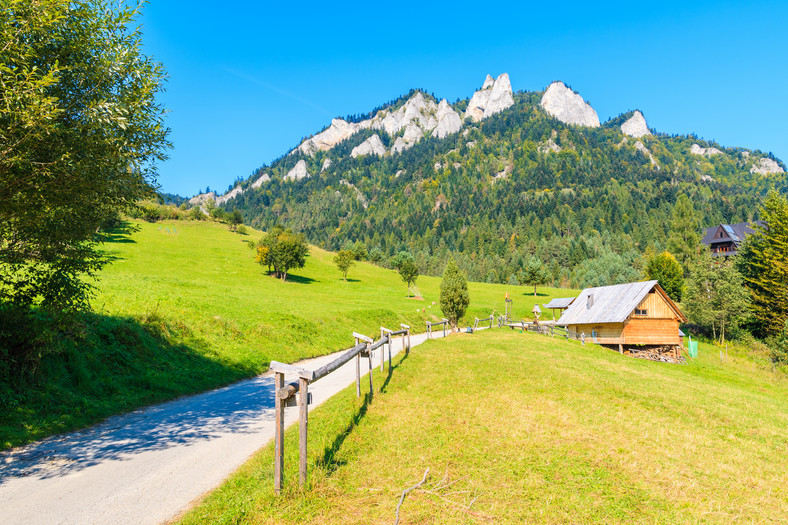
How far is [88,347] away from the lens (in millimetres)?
13836

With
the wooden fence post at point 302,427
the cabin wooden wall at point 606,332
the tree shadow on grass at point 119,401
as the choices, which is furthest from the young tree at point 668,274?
the wooden fence post at point 302,427

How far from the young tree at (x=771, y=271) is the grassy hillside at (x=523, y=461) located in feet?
165

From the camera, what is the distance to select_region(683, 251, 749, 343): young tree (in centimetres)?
5247

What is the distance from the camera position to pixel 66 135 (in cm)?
895

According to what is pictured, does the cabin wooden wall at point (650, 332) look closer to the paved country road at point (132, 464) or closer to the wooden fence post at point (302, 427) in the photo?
the paved country road at point (132, 464)

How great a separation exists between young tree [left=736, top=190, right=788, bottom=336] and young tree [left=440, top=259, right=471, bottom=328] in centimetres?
4319

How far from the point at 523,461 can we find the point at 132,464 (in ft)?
25.5

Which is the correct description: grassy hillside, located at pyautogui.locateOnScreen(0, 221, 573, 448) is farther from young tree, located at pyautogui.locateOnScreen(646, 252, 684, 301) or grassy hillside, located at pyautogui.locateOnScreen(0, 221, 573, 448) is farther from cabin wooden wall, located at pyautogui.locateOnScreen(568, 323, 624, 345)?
young tree, located at pyautogui.locateOnScreen(646, 252, 684, 301)

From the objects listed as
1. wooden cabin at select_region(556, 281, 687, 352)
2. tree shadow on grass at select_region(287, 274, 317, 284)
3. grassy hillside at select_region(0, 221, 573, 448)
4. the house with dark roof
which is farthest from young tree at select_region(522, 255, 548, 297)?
grassy hillside at select_region(0, 221, 573, 448)

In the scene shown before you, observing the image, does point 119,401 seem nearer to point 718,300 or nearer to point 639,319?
point 639,319

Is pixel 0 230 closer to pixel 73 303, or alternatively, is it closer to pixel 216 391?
pixel 73 303

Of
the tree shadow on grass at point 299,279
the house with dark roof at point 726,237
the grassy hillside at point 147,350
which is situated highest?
the house with dark roof at point 726,237

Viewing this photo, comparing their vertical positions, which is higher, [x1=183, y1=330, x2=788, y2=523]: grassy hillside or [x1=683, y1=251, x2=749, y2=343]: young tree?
[x1=683, y1=251, x2=749, y2=343]: young tree

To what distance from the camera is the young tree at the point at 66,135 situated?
772 centimetres
